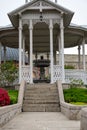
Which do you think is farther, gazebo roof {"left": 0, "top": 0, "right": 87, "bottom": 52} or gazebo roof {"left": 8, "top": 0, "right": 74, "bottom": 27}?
gazebo roof {"left": 0, "top": 0, "right": 87, "bottom": 52}

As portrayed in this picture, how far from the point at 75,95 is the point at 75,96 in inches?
10.0

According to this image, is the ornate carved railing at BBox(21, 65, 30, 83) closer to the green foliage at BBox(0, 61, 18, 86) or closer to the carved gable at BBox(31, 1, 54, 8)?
the green foliage at BBox(0, 61, 18, 86)

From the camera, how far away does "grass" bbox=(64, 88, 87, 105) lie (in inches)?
739

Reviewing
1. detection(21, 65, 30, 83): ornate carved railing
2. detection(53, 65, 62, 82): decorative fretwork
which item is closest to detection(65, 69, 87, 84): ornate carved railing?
detection(53, 65, 62, 82): decorative fretwork

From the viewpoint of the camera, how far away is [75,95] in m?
19.8

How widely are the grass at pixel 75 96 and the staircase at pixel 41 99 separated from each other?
0.62 meters

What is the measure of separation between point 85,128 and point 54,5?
14.9 m

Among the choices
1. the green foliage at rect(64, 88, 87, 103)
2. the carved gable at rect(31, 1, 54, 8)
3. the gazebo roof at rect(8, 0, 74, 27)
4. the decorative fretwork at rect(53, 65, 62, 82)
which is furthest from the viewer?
the carved gable at rect(31, 1, 54, 8)

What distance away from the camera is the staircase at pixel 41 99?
19141 mm

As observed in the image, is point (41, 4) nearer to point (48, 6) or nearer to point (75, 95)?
point (48, 6)

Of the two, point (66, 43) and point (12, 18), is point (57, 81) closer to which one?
point (12, 18)

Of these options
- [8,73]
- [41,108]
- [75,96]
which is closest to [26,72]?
[8,73]

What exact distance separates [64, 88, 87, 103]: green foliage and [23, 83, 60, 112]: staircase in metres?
0.62

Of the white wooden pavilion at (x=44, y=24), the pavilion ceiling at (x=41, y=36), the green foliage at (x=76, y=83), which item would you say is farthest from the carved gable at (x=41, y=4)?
the green foliage at (x=76, y=83)
